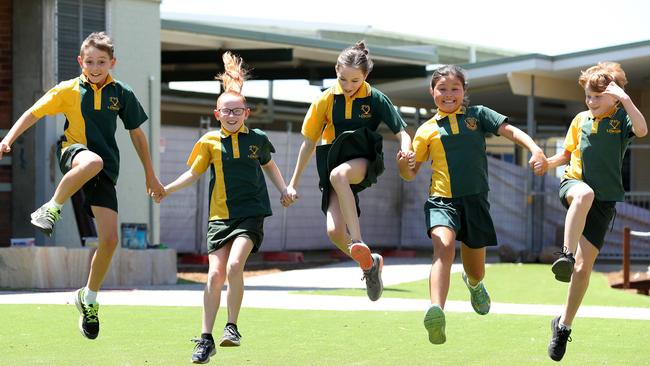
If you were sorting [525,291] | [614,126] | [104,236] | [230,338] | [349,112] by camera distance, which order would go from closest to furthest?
[230,338] → [614,126] → [104,236] → [349,112] → [525,291]

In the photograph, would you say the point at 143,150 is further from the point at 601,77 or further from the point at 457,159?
the point at 601,77

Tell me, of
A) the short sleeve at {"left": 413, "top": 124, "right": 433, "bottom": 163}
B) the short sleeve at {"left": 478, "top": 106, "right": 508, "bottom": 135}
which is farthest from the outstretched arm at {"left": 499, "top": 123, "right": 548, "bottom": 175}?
the short sleeve at {"left": 413, "top": 124, "right": 433, "bottom": 163}

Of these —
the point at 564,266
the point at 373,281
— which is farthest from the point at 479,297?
the point at 564,266

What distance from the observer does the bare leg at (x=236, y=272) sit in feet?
29.3

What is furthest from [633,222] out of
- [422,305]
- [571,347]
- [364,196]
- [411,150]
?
[411,150]

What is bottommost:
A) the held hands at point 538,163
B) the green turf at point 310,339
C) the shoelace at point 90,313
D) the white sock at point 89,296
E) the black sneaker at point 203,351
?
the green turf at point 310,339

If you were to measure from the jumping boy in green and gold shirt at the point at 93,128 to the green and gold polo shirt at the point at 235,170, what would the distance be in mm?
577

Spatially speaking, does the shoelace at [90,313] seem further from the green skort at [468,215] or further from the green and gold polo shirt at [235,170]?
the green skort at [468,215]

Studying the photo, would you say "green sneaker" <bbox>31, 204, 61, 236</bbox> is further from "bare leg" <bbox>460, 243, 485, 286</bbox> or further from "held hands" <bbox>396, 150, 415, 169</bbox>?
"bare leg" <bbox>460, 243, 485, 286</bbox>

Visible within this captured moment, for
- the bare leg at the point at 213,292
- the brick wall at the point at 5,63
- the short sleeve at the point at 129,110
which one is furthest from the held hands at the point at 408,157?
the brick wall at the point at 5,63

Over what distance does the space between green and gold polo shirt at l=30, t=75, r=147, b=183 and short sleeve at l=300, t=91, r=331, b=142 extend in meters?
1.49

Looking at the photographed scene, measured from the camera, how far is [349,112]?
31.2 feet

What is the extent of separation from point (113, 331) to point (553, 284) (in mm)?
9045

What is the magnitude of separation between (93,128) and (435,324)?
3052 millimetres
